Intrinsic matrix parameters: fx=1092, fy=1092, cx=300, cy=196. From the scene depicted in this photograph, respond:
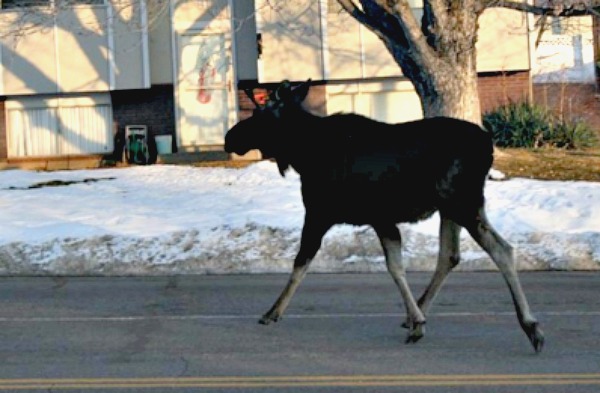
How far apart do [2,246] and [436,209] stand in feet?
23.4

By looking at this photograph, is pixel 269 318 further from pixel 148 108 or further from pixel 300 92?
pixel 148 108

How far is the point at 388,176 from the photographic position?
336 inches

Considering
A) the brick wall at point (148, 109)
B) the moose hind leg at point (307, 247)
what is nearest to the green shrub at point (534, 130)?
the brick wall at point (148, 109)

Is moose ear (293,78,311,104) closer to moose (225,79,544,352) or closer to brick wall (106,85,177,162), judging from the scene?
moose (225,79,544,352)

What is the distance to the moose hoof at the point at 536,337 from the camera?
26.0 ft

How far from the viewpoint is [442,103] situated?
18906 mm

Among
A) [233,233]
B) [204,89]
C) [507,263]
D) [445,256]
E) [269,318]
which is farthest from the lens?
[204,89]

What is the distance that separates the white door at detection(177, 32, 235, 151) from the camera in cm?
2727

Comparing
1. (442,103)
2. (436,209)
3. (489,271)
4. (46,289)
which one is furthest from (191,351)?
(442,103)

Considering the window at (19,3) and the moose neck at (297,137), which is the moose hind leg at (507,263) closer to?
the moose neck at (297,137)

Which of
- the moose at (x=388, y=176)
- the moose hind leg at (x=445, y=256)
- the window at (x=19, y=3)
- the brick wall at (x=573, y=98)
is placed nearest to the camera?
the moose at (x=388, y=176)

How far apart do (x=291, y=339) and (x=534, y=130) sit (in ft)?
55.4

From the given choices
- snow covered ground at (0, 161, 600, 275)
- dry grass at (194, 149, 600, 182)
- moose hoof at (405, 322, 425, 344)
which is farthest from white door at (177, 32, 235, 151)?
moose hoof at (405, 322, 425, 344)

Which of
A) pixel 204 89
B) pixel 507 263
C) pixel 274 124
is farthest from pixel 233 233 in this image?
pixel 204 89
